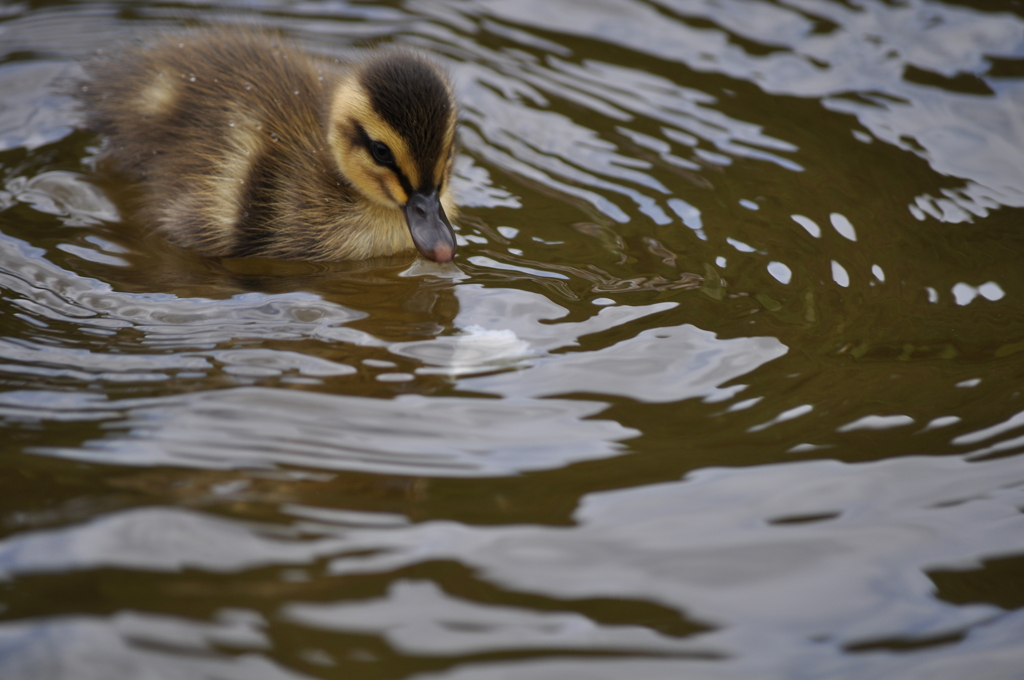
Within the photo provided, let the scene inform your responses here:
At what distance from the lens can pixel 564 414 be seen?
6.80 ft

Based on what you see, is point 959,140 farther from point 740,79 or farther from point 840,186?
point 740,79

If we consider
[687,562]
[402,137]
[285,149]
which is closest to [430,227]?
[402,137]

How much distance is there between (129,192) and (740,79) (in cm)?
260

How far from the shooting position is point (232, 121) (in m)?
3.09

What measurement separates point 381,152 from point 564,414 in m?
1.22

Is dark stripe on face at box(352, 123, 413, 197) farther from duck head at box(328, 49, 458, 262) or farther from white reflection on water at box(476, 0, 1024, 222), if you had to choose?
white reflection on water at box(476, 0, 1024, 222)

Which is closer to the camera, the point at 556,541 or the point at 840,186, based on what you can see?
the point at 556,541

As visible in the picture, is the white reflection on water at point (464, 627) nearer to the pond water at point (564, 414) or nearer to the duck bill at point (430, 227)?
the pond water at point (564, 414)

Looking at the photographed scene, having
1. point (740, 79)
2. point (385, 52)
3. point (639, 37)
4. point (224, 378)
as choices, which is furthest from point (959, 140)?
point (224, 378)

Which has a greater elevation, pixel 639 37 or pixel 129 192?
pixel 639 37

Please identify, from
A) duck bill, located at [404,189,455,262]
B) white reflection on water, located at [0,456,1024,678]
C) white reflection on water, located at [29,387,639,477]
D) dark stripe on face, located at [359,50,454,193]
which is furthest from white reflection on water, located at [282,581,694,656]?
dark stripe on face, located at [359,50,454,193]

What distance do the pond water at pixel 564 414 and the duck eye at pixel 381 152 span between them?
34 cm

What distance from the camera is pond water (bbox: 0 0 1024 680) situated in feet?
4.95

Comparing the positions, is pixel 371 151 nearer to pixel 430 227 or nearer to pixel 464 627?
pixel 430 227
